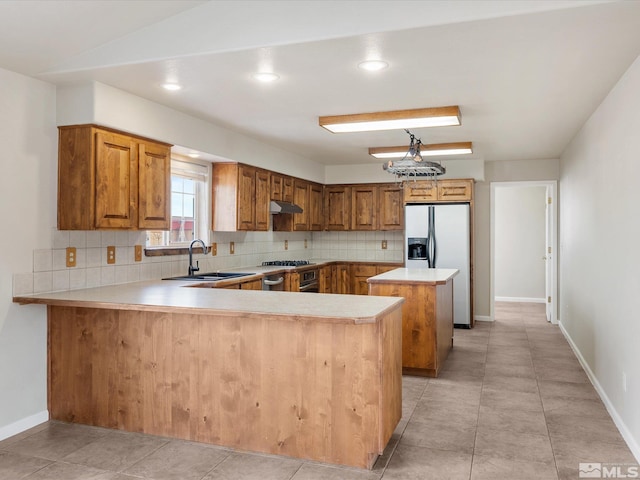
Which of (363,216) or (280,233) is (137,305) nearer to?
(280,233)

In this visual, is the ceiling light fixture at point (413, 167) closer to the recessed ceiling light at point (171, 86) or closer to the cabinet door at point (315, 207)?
the recessed ceiling light at point (171, 86)

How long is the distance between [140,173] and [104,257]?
2.36ft

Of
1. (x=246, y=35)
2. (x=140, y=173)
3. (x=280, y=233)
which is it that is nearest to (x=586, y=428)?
(x=246, y=35)

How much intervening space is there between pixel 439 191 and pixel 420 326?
2.93m

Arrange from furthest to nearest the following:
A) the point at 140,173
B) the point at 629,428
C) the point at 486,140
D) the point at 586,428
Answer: the point at 486,140, the point at 140,173, the point at 586,428, the point at 629,428

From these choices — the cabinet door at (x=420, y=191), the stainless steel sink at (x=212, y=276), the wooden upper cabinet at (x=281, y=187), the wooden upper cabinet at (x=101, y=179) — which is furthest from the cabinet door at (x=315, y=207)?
the wooden upper cabinet at (x=101, y=179)

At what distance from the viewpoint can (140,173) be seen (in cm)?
378

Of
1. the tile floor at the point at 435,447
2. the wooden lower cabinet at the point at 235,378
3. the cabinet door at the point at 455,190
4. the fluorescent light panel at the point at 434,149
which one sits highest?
the fluorescent light panel at the point at 434,149

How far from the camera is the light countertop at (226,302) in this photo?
2.63 meters

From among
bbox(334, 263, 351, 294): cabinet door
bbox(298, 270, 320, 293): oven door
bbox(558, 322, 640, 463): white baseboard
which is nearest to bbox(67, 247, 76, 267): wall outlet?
bbox(298, 270, 320, 293): oven door

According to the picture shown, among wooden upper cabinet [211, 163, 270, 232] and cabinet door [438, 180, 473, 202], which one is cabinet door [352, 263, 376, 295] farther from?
wooden upper cabinet [211, 163, 270, 232]

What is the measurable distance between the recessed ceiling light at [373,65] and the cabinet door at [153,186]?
1.83 m

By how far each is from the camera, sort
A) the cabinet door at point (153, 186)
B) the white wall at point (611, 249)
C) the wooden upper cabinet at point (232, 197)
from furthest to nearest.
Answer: the wooden upper cabinet at point (232, 197) < the cabinet door at point (153, 186) < the white wall at point (611, 249)

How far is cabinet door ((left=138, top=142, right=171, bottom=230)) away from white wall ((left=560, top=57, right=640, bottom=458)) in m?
3.34
